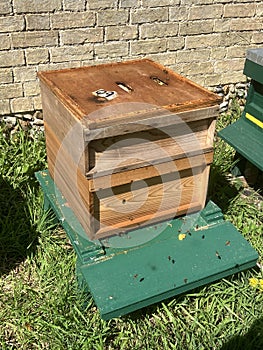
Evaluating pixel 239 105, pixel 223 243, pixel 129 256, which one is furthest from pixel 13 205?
pixel 239 105

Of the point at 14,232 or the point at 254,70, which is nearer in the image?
the point at 14,232

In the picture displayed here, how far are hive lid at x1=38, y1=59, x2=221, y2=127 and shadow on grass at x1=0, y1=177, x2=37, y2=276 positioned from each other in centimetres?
121

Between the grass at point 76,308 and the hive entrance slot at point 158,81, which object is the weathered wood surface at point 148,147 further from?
the grass at point 76,308

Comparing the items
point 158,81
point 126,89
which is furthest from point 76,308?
point 158,81

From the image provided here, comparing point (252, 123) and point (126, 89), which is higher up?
point (126, 89)

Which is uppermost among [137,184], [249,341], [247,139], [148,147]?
[148,147]

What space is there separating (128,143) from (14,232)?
4.80 ft

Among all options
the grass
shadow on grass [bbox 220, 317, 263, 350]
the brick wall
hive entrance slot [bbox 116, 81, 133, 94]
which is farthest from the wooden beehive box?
the brick wall

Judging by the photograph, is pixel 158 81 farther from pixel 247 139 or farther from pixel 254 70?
pixel 247 139

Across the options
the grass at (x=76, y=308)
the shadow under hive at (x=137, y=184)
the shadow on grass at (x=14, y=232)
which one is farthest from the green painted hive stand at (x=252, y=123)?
the shadow on grass at (x=14, y=232)

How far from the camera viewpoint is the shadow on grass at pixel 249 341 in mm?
2637

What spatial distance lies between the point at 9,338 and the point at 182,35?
3.40m

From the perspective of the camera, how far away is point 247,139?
12.5 feet

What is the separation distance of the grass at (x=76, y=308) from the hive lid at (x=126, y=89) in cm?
116
